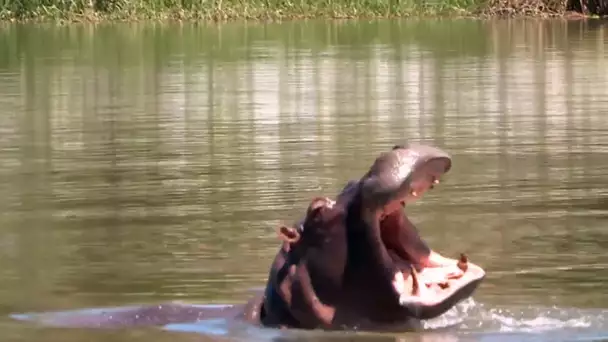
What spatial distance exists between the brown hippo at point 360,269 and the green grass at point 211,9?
3312 centimetres

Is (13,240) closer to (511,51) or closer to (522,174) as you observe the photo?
(522,174)

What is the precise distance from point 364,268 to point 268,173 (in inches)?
203

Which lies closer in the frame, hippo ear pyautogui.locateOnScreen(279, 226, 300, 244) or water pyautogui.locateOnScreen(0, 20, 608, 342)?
hippo ear pyautogui.locateOnScreen(279, 226, 300, 244)

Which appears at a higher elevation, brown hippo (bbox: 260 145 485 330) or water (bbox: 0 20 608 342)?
brown hippo (bbox: 260 145 485 330)

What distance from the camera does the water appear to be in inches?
249

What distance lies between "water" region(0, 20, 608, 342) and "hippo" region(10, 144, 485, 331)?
0.14m

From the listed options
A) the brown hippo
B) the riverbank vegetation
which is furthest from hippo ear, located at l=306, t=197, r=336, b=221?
the riverbank vegetation

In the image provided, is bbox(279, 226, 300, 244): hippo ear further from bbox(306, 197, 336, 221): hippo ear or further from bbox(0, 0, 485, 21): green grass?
bbox(0, 0, 485, 21): green grass

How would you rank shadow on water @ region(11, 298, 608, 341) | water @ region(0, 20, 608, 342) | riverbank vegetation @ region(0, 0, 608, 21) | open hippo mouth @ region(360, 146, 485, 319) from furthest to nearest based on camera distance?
riverbank vegetation @ region(0, 0, 608, 21) → water @ region(0, 20, 608, 342) → shadow on water @ region(11, 298, 608, 341) → open hippo mouth @ region(360, 146, 485, 319)

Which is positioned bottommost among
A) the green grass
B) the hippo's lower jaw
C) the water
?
the water

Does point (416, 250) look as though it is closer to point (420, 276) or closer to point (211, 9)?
point (420, 276)

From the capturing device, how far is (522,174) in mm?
9742

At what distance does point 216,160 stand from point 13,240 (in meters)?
3.13

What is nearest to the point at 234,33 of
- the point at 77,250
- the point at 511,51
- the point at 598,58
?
the point at 511,51
